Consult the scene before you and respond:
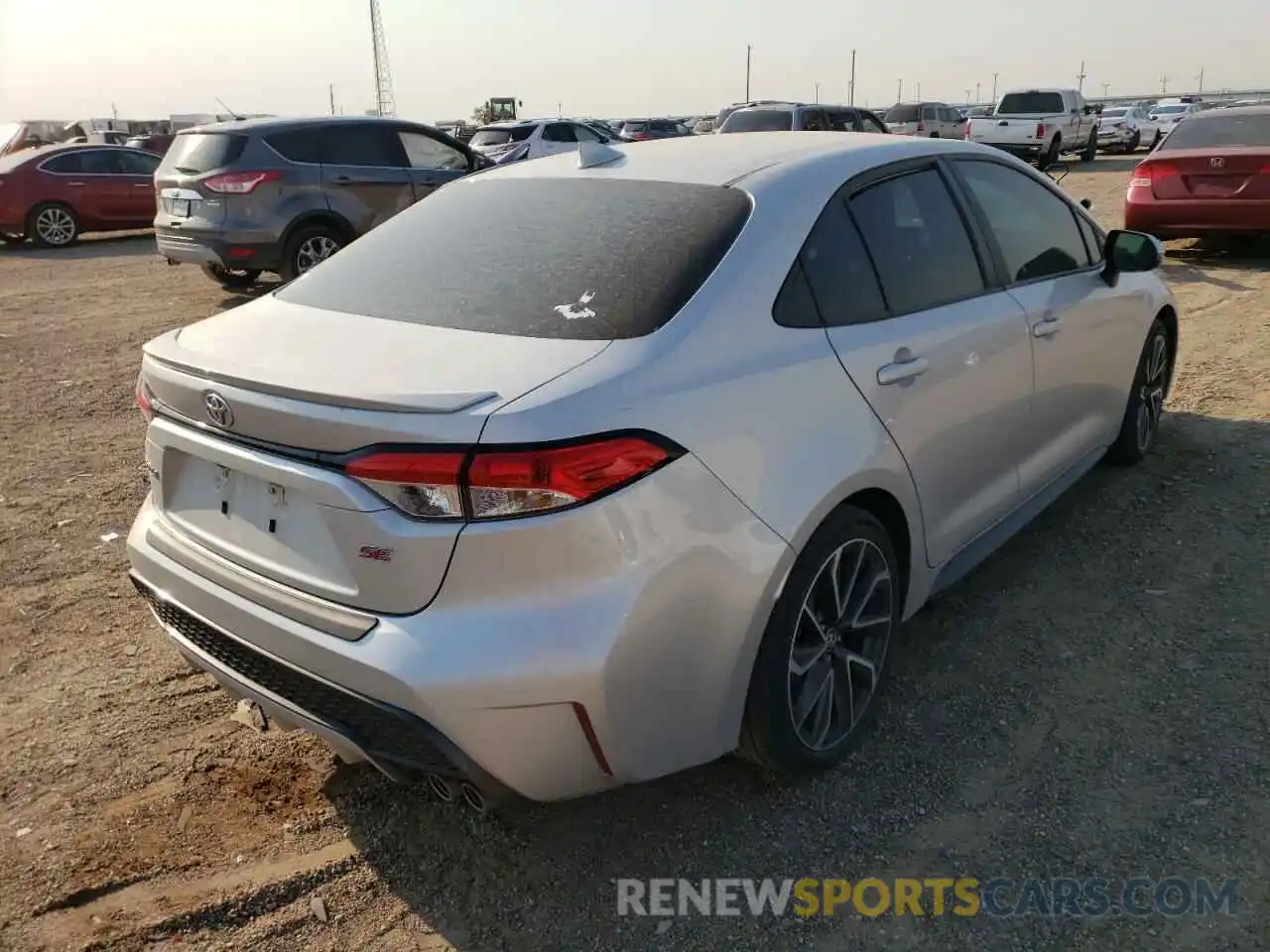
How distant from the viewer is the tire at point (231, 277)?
10.5 meters

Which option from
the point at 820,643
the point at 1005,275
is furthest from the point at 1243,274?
the point at 820,643

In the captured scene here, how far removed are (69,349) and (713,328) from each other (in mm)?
7867

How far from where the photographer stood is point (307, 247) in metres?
10.1

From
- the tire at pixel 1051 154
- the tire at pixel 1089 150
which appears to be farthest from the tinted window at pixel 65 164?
the tire at pixel 1089 150

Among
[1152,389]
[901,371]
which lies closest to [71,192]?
[1152,389]

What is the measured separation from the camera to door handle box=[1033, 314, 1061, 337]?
3.70 metres

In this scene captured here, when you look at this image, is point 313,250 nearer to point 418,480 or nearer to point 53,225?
point 53,225

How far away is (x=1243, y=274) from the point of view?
1002cm

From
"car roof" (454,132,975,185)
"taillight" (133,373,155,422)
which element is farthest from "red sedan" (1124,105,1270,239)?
"taillight" (133,373,155,422)

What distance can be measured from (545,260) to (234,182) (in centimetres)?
798

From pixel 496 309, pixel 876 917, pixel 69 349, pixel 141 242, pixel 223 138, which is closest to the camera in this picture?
pixel 876 917

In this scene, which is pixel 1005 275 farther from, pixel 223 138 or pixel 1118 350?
pixel 223 138

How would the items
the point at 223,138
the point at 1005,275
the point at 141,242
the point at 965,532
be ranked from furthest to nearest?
the point at 141,242
the point at 223,138
the point at 1005,275
the point at 965,532

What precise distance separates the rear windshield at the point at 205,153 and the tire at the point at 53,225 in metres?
7.18
